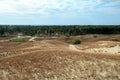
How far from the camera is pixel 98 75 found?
2822cm

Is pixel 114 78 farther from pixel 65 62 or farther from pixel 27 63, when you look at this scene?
pixel 27 63

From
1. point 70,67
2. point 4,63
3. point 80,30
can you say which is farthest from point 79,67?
point 80,30

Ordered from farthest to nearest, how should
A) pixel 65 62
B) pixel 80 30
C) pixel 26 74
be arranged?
pixel 80 30 → pixel 65 62 → pixel 26 74

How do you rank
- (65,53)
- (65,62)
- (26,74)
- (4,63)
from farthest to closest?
(65,53) → (65,62) → (4,63) → (26,74)

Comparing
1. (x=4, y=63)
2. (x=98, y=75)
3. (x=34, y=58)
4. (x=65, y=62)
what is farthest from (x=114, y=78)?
(x=4, y=63)

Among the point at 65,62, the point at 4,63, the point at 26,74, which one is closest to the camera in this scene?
the point at 26,74

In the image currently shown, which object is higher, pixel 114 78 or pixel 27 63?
pixel 27 63

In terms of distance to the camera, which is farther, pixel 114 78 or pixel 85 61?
pixel 85 61

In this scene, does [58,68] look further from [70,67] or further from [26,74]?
[26,74]

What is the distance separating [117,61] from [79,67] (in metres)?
5.88

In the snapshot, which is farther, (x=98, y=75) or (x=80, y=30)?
(x=80, y=30)

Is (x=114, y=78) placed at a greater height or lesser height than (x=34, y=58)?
lesser

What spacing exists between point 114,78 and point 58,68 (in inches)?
270

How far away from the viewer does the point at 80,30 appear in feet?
597
